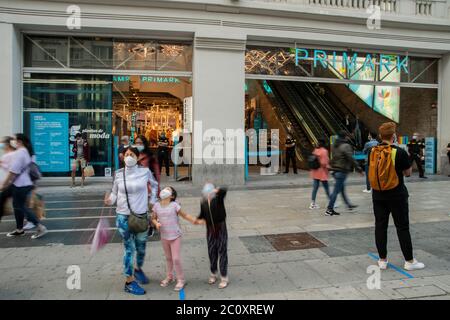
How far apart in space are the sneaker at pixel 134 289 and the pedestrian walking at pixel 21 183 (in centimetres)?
325

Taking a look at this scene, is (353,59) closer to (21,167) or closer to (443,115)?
(443,115)

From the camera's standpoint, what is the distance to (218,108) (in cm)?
1260

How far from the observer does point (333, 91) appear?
2017 cm

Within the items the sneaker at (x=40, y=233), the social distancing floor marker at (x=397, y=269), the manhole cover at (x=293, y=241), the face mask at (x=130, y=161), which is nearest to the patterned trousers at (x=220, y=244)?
the face mask at (x=130, y=161)

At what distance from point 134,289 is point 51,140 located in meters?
10.4

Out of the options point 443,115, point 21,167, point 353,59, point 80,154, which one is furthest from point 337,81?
point 21,167

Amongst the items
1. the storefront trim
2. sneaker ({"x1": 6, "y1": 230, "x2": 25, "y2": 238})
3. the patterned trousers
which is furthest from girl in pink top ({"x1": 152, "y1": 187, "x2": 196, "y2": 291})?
the storefront trim

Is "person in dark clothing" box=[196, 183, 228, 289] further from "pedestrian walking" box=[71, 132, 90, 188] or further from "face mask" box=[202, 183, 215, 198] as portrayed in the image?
"pedestrian walking" box=[71, 132, 90, 188]

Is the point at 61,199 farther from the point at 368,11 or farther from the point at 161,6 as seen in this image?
the point at 368,11
